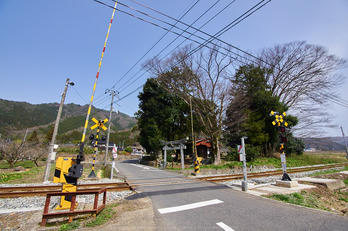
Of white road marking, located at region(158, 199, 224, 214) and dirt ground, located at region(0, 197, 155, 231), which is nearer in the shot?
dirt ground, located at region(0, 197, 155, 231)

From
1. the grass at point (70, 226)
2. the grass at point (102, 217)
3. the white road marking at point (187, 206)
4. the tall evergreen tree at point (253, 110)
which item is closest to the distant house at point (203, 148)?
the tall evergreen tree at point (253, 110)

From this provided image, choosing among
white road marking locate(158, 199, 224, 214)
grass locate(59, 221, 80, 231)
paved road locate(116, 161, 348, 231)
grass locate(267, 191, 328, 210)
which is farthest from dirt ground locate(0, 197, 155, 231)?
grass locate(267, 191, 328, 210)

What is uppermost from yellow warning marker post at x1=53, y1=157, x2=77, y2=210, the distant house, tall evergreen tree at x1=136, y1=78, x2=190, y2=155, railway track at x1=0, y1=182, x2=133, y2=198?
tall evergreen tree at x1=136, y1=78, x2=190, y2=155

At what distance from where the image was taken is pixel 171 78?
1988 centimetres

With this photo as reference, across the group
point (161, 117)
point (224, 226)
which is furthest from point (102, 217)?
point (161, 117)

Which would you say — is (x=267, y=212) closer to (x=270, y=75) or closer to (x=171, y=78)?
(x=171, y=78)

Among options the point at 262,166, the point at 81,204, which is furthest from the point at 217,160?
the point at 81,204

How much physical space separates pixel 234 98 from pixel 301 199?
1432 cm

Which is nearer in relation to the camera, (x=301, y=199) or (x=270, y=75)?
(x=301, y=199)

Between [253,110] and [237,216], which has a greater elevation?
[253,110]

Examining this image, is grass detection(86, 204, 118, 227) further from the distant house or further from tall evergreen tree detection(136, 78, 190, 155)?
the distant house

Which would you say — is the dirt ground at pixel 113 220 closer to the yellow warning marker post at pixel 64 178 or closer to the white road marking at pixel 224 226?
the yellow warning marker post at pixel 64 178

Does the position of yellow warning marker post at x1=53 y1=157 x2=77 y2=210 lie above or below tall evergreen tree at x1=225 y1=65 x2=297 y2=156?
below

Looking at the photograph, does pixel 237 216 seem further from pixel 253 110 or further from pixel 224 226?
pixel 253 110
